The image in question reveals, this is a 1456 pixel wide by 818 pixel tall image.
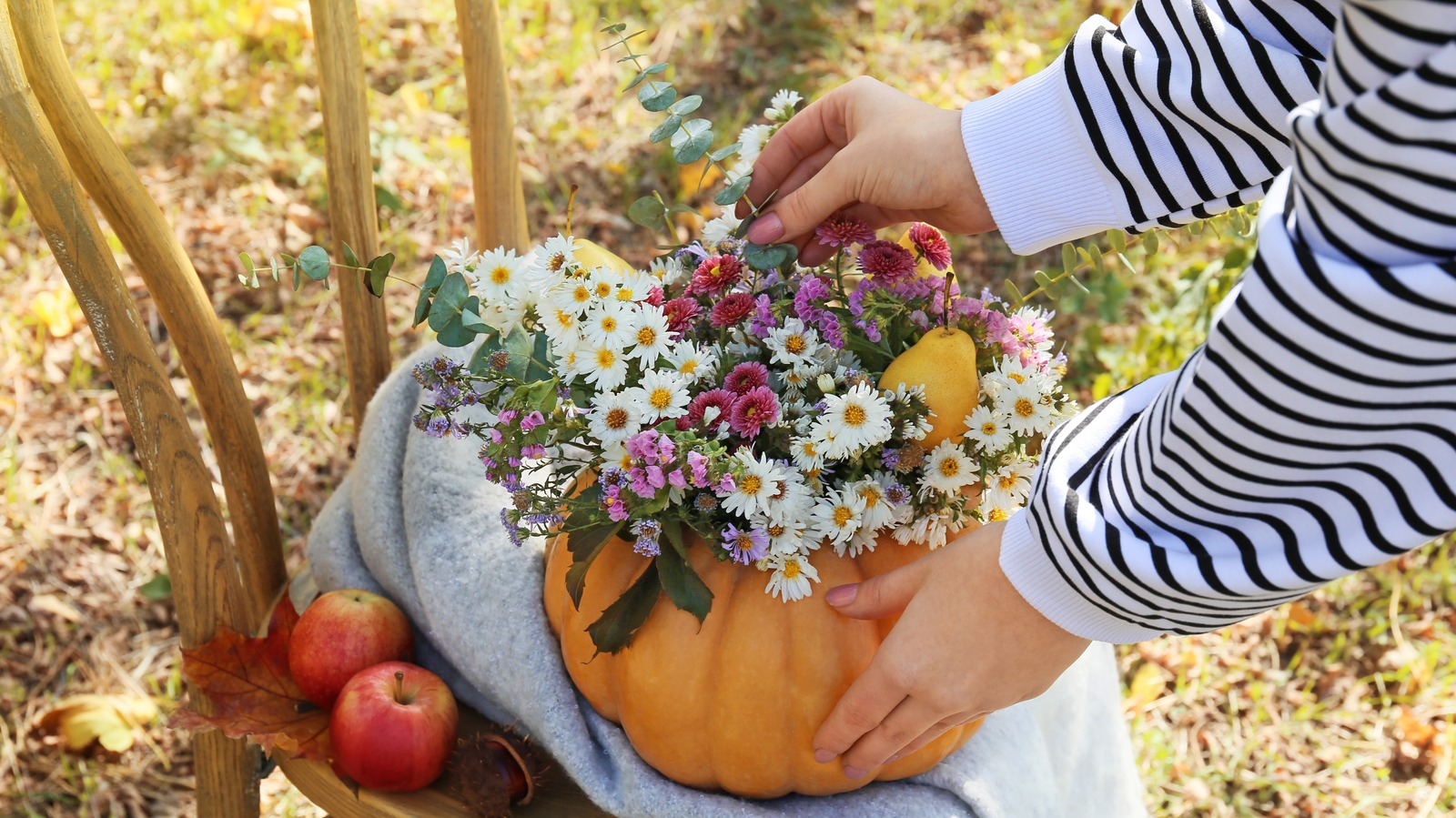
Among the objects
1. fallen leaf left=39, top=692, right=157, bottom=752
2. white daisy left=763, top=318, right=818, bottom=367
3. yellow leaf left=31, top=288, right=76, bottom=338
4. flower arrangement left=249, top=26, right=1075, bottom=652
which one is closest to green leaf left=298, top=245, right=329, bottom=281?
flower arrangement left=249, top=26, right=1075, bottom=652

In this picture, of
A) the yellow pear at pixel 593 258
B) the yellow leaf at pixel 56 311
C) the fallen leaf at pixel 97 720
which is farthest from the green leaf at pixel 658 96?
the yellow leaf at pixel 56 311

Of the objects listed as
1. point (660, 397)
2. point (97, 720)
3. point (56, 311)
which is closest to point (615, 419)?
point (660, 397)

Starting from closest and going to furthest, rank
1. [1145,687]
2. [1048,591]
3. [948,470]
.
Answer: [1048,591] → [948,470] → [1145,687]

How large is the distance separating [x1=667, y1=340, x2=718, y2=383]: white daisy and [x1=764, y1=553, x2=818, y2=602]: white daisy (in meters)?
0.14

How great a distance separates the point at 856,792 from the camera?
2.84ft

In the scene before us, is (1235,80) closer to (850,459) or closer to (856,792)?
(850,459)

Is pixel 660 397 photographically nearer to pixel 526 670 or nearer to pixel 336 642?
pixel 526 670

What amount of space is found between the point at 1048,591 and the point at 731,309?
11.5 inches

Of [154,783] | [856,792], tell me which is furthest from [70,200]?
[154,783]

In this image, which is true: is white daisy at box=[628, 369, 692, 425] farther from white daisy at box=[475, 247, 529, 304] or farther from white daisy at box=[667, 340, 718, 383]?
white daisy at box=[475, 247, 529, 304]

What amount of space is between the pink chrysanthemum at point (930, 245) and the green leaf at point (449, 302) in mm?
346

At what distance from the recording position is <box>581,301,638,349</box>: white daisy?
72 centimetres

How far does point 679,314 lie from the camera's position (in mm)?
771

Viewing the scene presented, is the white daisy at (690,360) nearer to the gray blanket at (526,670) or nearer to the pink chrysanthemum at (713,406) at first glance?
the pink chrysanthemum at (713,406)
